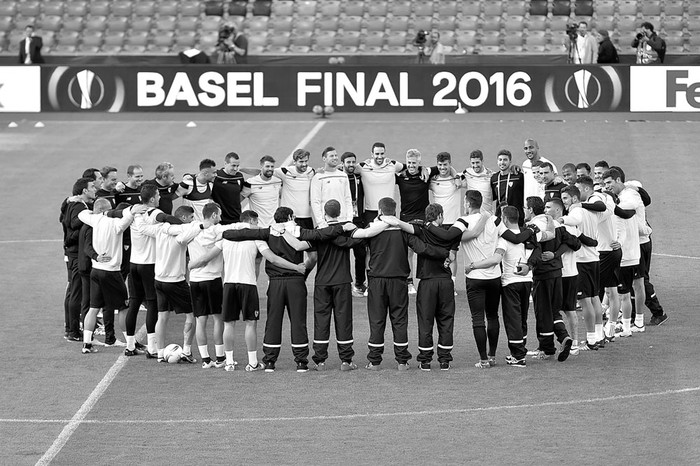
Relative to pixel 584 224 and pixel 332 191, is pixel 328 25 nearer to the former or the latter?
pixel 332 191

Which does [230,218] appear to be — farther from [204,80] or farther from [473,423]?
[204,80]

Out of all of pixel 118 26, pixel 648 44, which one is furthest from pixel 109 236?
pixel 118 26

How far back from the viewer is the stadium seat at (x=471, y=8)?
4022 cm

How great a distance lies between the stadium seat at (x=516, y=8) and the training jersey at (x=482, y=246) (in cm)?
2607

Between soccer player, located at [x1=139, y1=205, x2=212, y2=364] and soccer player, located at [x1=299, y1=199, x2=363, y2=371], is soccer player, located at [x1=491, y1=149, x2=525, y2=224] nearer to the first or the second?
soccer player, located at [x1=299, y1=199, x2=363, y2=371]

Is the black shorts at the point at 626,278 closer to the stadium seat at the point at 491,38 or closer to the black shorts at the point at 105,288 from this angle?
the black shorts at the point at 105,288

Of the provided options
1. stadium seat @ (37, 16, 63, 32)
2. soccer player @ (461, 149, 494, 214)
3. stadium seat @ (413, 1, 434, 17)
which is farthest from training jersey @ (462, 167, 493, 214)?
stadium seat @ (37, 16, 63, 32)

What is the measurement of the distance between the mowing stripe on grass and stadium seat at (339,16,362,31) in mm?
25217

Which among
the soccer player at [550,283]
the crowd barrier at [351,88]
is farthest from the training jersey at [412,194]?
the crowd barrier at [351,88]

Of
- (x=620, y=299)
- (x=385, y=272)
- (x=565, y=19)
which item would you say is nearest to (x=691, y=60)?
(x=565, y=19)

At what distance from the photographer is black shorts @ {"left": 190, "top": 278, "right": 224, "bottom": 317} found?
1510 centimetres

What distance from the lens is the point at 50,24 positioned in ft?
136

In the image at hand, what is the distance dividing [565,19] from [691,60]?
6.20 m

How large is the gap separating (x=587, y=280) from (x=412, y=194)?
384 centimetres
